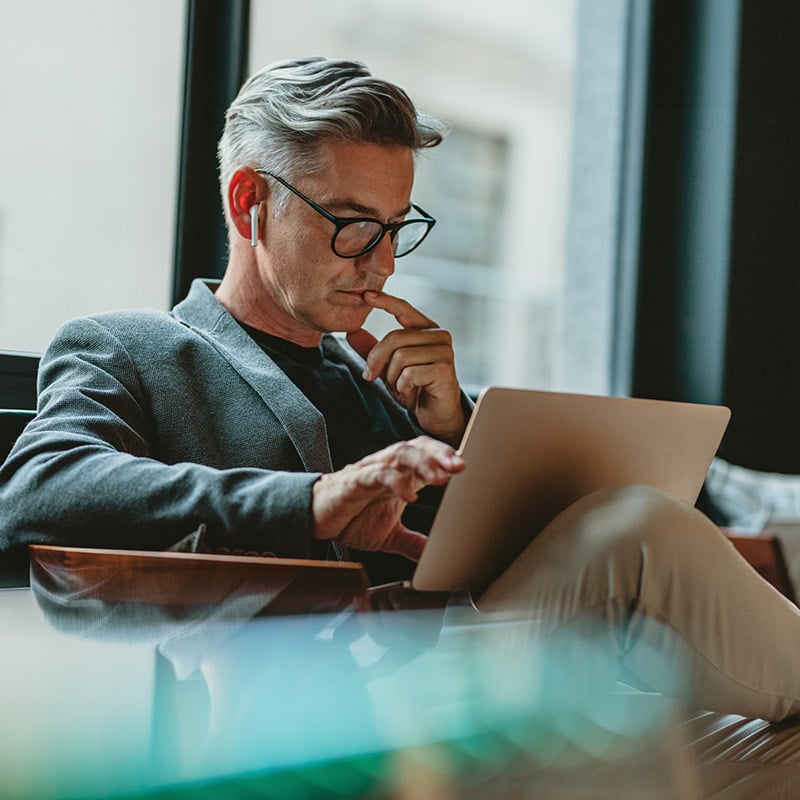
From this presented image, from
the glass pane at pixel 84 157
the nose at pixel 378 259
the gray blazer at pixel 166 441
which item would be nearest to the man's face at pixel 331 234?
the nose at pixel 378 259

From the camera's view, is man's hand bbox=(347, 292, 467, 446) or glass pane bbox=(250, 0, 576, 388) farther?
glass pane bbox=(250, 0, 576, 388)

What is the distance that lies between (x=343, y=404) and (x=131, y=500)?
58 cm

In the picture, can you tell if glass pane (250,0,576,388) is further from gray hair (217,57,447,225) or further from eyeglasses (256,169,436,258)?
eyeglasses (256,169,436,258)

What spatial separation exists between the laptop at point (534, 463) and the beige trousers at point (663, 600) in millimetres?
50

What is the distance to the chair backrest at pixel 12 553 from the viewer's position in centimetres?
98

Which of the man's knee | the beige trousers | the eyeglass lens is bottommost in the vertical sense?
the beige trousers

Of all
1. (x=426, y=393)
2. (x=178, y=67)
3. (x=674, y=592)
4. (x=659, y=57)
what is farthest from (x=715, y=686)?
(x=659, y=57)

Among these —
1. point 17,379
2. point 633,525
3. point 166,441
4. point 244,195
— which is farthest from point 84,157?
point 633,525

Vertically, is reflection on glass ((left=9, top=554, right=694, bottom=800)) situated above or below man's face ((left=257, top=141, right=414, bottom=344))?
below

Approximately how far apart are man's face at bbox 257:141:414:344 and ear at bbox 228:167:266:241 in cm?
2

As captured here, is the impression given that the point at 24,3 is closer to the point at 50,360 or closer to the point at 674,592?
the point at 50,360

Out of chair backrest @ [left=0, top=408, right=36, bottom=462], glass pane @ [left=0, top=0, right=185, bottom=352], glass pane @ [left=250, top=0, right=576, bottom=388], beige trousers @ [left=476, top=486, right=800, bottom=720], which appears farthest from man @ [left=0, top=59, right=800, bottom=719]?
glass pane @ [left=250, top=0, right=576, bottom=388]

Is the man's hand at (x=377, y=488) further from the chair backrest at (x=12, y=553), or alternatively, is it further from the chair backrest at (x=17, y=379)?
the chair backrest at (x=17, y=379)

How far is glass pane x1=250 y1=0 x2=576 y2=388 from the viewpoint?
13.8 ft
